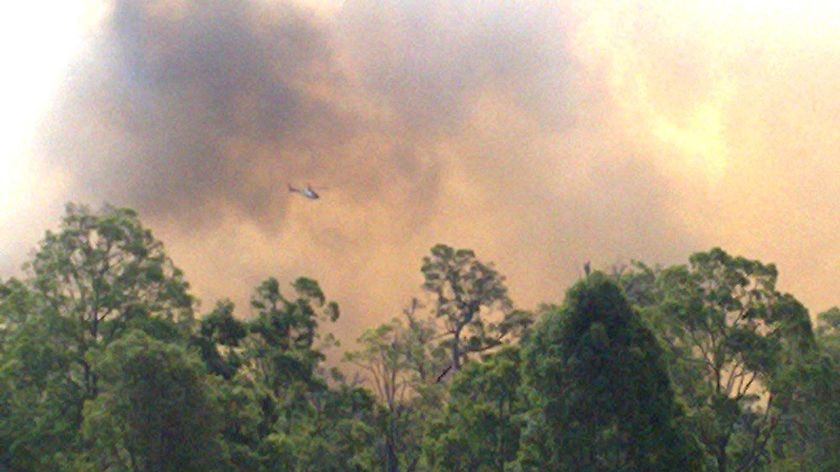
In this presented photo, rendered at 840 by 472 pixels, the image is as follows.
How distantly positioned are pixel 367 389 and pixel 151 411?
54.8 feet

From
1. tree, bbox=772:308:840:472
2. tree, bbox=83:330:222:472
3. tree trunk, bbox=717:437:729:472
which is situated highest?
tree, bbox=772:308:840:472

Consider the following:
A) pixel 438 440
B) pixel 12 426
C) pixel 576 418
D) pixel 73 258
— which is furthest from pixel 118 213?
pixel 576 418

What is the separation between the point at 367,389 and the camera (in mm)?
54719

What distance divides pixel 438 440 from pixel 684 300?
35.2 feet

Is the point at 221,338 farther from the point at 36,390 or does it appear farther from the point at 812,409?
the point at 812,409

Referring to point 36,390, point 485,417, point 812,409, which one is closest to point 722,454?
point 812,409

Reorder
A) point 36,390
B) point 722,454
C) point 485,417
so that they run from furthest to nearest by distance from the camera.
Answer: point 722,454
point 485,417
point 36,390

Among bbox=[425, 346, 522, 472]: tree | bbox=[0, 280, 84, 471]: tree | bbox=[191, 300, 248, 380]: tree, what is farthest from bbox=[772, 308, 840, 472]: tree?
bbox=[0, 280, 84, 471]: tree

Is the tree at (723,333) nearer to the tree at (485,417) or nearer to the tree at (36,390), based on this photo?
the tree at (485,417)

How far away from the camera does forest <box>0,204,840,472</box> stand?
122 feet

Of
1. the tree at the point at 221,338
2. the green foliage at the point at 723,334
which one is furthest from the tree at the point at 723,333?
the tree at the point at 221,338

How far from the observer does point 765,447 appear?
5138cm

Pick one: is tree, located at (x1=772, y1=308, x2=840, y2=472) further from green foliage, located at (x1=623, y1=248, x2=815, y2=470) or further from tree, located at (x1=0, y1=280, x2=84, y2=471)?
tree, located at (x1=0, y1=280, x2=84, y2=471)

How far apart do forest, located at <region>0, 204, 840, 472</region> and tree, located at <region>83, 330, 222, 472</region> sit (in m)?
0.06
